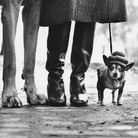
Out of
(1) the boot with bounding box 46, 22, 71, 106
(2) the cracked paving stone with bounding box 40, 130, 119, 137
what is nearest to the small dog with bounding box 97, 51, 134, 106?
(1) the boot with bounding box 46, 22, 71, 106

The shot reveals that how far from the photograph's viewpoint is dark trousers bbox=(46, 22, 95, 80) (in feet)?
14.5

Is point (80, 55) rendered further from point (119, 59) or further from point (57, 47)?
point (119, 59)

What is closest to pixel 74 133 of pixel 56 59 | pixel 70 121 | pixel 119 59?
pixel 70 121

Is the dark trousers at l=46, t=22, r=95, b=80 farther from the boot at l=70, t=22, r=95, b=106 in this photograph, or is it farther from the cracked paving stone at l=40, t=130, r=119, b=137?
the cracked paving stone at l=40, t=130, r=119, b=137

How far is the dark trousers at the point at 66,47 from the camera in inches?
174

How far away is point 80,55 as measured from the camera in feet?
14.7

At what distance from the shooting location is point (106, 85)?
4.34 m

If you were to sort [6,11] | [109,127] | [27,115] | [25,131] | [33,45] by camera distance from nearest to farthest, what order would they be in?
[25,131]
[109,127]
[27,115]
[6,11]
[33,45]

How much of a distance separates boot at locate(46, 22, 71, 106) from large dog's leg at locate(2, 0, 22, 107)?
440 mm

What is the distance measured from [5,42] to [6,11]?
10.9 inches

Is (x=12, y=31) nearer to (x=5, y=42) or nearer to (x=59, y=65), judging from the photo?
(x=5, y=42)

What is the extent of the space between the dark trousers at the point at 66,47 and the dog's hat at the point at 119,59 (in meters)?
0.38

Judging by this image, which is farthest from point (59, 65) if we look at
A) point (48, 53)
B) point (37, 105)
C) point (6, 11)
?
point (6, 11)

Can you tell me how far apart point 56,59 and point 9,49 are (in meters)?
0.52
